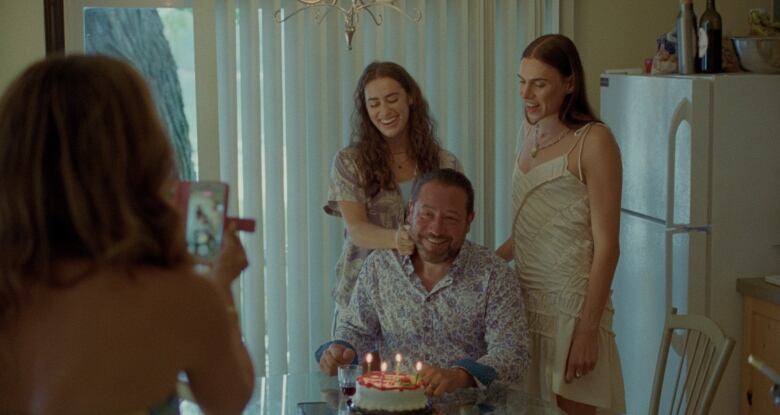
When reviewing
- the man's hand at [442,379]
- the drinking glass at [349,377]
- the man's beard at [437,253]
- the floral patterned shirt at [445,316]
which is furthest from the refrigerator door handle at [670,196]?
the drinking glass at [349,377]

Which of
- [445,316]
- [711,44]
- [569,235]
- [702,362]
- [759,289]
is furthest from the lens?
[711,44]

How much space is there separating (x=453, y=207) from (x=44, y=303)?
1581mm

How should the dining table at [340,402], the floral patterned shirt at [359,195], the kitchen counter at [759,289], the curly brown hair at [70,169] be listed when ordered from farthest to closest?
Result: 1. the kitchen counter at [759,289]
2. the floral patterned shirt at [359,195]
3. the dining table at [340,402]
4. the curly brown hair at [70,169]

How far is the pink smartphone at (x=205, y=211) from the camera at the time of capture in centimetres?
173

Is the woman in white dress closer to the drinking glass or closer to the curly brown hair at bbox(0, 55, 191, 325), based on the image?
the drinking glass

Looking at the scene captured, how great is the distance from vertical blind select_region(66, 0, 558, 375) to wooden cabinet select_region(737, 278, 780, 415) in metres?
0.96

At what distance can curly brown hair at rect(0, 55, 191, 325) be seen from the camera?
1376mm

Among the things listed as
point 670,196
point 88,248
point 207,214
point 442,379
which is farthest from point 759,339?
point 88,248

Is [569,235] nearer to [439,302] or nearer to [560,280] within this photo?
[560,280]

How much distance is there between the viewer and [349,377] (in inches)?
100

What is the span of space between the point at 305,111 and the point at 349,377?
1.68 m

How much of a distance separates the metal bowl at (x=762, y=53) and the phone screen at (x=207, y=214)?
101 inches

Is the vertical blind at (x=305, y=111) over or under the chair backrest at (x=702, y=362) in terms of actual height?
over

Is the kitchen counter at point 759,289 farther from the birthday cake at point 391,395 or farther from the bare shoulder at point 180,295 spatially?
the bare shoulder at point 180,295
